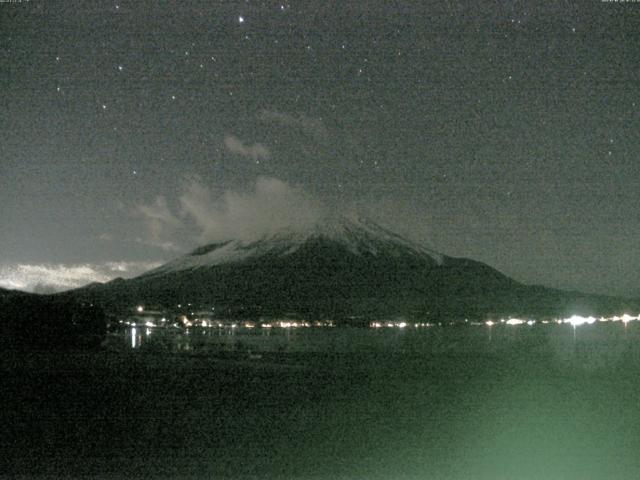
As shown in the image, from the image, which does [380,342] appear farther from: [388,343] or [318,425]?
[318,425]

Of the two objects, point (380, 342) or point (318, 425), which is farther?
point (380, 342)

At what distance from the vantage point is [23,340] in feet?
169

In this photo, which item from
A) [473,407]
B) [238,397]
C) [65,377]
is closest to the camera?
[473,407]

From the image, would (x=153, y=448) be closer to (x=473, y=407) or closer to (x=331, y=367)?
(x=473, y=407)

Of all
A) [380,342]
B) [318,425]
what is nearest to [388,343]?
[380,342]

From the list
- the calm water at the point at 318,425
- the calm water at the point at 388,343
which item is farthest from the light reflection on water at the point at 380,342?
the calm water at the point at 318,425

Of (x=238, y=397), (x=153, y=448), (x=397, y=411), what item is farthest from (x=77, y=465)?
(x=238, y=397)

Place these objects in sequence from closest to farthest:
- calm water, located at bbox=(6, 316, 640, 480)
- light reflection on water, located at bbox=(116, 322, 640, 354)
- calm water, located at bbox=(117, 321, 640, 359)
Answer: calm water, located at bbox=(6, 316, 640, 480) → calm water, located at bbox=(117, 321, 640, 359) → light reflection on water, located at bbox=(116, 322, 640, 354)

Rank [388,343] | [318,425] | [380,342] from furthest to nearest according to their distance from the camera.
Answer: [380,342] → [388,343] → [318,425]

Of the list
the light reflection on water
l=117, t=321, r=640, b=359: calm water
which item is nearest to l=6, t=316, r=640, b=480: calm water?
l=117, t=321, r=640, b=359: calm water

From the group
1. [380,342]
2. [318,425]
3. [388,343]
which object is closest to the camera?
[318,425]

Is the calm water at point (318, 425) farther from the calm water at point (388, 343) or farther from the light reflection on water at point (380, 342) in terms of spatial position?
the light reflection on water at point (380, 342)

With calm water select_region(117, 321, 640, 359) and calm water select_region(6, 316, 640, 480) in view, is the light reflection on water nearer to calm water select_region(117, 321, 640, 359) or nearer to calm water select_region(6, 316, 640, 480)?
calm water select_region(117, 321, 640, 359)

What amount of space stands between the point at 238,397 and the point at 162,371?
9.57 m
